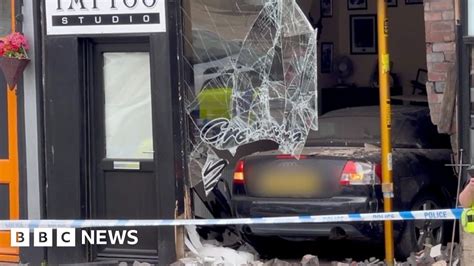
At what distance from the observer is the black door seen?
8.38 metres

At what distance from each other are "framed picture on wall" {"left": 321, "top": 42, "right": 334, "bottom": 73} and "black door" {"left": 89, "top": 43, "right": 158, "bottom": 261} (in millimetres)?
5389

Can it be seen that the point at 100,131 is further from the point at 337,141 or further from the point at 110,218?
the point at 337,141

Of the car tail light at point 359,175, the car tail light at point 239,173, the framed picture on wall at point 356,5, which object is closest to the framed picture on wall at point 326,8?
the framed picture on wall at point 356,5

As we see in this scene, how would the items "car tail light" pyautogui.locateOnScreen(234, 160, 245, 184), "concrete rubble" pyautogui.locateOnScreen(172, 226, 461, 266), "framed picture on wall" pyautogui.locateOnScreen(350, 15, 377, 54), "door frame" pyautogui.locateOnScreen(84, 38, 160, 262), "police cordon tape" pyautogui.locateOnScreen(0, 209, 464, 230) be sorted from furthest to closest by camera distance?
1. "framed picture on wall" pyautogui.locateOnScreen(350, 15, 377, 54)
2. "door frame" pyautogui.locateOnScreen(84, 38, 160, 262)
3. "car tail light" pyautogui.locateOnScreen(234, 160, 245, 184)
4. "concrete rubble" pyautogui.locateOnScreen(172, 226, 461, 266)
5. "police cordon tape" pyautogui.locateOnScreen(0, 209, 464, 230)

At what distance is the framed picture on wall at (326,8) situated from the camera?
13.0 m

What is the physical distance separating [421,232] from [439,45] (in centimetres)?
178

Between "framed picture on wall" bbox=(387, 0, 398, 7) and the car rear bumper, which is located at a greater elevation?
"framed picture on wall" bbox=(387, 0, 398, 7)

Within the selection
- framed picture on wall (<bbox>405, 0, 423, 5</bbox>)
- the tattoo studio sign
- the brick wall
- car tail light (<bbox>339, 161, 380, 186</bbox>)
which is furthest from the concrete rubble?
framed picture on wall (<bbox>405, 0, 423, 5</bbox>)

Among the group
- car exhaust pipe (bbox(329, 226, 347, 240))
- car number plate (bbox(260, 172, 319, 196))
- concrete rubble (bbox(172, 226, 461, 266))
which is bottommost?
concrete rubble (bbox(172, 226, 461, 266))

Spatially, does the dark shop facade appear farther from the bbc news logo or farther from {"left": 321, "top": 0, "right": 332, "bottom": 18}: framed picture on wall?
{"left": 321, "top": 0, "right": 332, "bottom": 18}: framed picture on wall

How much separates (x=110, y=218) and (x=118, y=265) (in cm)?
45

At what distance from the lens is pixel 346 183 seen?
7824mm

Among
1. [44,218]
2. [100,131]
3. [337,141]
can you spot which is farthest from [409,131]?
[44,218]

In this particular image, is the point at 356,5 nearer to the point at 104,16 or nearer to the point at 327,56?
the point at 327,56
